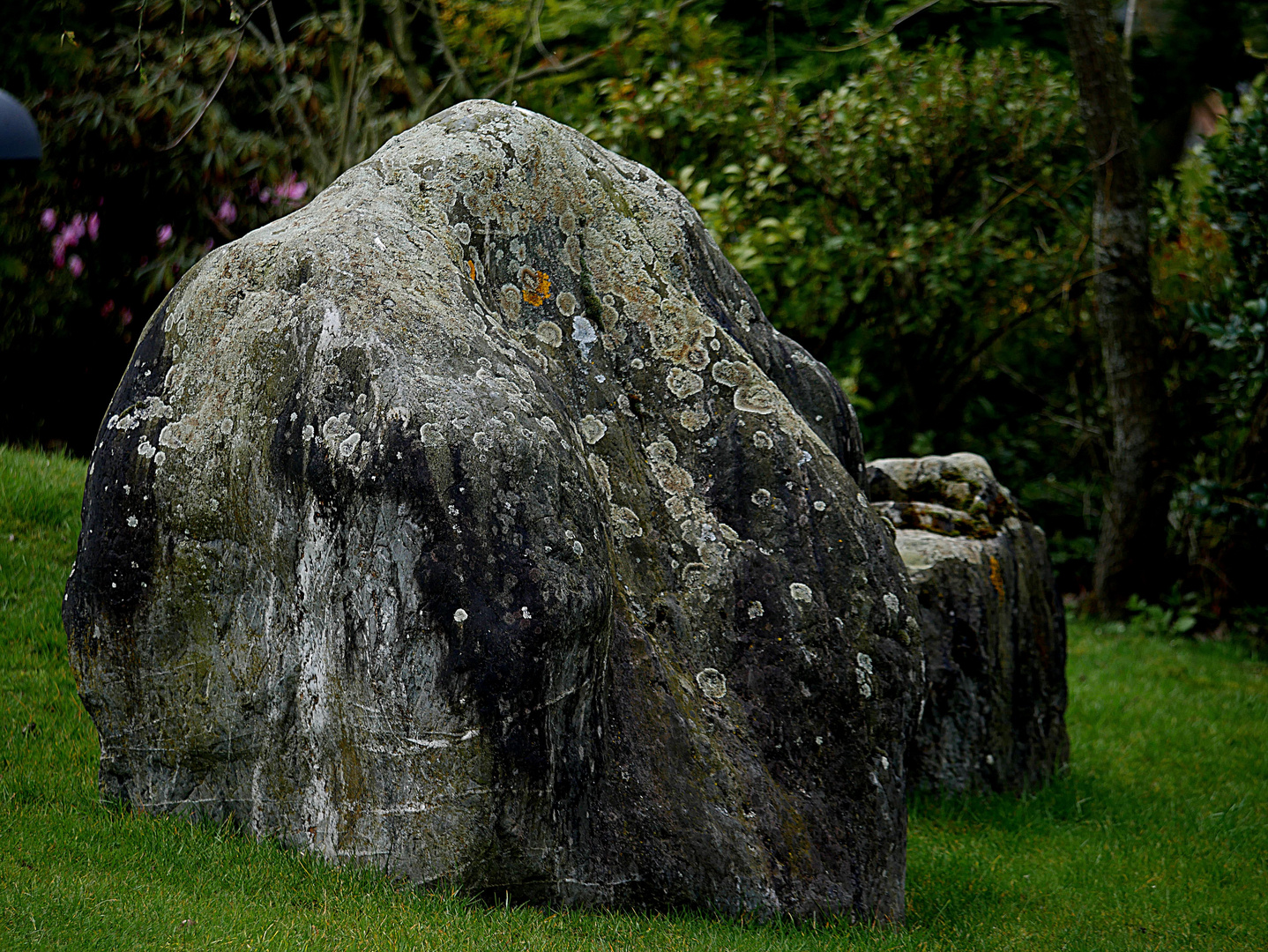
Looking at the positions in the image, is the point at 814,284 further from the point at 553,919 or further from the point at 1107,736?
the point at 553,919

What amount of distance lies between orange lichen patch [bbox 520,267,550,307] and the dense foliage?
516 centimetres

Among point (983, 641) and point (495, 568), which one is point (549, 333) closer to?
point (495, 568)

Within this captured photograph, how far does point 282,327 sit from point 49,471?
4000mm

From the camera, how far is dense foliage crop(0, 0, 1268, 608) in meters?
10.0

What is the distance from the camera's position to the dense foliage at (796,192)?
32.9 ft

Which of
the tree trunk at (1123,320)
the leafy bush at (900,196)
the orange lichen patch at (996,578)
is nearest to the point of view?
the orange lichen patch at (996,578)

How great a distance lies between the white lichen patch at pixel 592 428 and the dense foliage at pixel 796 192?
219 inches

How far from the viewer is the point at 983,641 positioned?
6246 millimetres

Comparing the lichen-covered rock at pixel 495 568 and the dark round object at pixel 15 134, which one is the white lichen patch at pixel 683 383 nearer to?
the lichen-covered rock at pixel 495 568

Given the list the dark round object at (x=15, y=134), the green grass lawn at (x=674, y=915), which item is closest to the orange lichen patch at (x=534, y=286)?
the dark round object at (x=15, y=134)

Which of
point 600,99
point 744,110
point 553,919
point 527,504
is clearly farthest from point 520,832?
point 600,99

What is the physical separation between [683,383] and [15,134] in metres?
2.55

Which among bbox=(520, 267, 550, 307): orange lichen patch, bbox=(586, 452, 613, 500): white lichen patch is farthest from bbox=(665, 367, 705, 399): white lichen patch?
bbox=(520, 267, 550, 307): orange lichen patch

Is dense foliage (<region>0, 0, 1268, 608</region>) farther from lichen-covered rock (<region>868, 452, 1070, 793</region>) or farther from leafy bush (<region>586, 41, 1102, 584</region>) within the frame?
lichen-covered rock (<region>868, 452, 1070, 793</region>)
